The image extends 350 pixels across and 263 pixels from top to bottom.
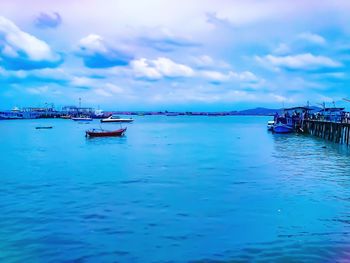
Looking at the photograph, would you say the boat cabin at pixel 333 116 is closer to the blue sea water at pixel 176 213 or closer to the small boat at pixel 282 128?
the small boat at pixel 282 128

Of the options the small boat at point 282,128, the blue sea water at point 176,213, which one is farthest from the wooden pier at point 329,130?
the blue sea water at point 176,213

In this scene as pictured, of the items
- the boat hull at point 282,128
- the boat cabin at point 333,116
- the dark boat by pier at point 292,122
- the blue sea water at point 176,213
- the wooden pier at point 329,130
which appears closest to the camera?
the blue sea water at point 176,213

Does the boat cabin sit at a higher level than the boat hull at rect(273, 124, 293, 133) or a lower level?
higher

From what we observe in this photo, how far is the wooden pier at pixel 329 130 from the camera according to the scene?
176 feet

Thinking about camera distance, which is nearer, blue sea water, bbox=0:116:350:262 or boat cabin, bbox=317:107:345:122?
blue sea water, bbox=0:116:350:262

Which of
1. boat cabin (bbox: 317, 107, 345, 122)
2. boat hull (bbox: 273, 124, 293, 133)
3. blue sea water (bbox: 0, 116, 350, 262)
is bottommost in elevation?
blue sea water (bbox: 0, 116, 350, 262)

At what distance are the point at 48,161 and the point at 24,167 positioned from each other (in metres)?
4.43

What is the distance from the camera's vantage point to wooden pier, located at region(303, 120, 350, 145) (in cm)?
5356

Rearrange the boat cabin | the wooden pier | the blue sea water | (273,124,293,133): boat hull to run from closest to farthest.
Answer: the blue sea water → the wooden pier → the boat cabin → (273,124,293,133): boat hull

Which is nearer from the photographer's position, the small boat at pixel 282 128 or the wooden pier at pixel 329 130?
the wooden pier at pixel 329 130

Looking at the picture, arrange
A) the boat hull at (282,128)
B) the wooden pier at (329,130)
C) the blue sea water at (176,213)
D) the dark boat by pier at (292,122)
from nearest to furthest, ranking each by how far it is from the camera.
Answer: the blue sea water at (176,213) → the wooden pier at (329,130) → the boat hull at (282,128) → the dark boat by pier at (292,122)

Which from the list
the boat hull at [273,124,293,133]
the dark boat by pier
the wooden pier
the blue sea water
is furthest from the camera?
the dark boat by pier

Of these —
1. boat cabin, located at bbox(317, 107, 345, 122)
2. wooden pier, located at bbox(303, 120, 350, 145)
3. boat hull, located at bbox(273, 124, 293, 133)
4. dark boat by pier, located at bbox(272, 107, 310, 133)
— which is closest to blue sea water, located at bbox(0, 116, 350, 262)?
wooden pier, located at bbox(303, 120, 350, 145)

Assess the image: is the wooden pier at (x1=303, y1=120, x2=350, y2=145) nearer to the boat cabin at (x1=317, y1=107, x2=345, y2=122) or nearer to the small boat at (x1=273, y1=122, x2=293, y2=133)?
the boat cabin at (x1=317, y1=107, x2=345, y2=122)
